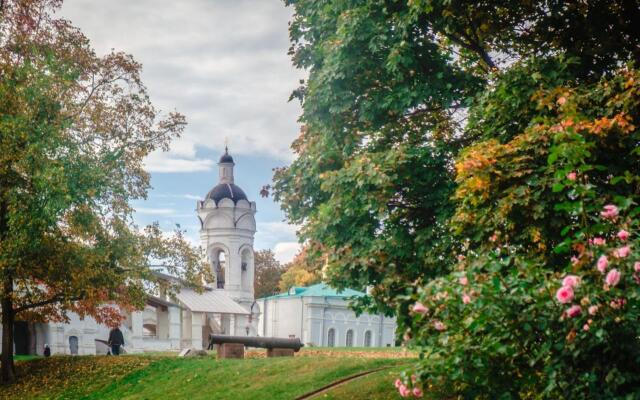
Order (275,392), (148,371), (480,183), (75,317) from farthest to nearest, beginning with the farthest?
(75,317), (148,371), (275,392), (480,183)

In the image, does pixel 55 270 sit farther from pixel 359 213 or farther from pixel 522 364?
pixel 522 364

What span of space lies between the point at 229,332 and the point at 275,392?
4334 centimetres

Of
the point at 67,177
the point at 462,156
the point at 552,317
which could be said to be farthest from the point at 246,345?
the point at 552,317

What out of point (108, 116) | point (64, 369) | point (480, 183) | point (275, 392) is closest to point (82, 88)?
point (108, 116)

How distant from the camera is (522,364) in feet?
27.3

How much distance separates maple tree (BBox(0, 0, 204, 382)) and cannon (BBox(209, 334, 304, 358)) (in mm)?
3266

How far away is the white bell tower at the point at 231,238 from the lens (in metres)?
69.1

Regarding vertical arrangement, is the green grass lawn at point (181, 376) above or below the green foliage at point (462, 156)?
below

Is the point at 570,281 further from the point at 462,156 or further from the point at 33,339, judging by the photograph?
the point at 33,339

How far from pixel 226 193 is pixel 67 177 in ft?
161

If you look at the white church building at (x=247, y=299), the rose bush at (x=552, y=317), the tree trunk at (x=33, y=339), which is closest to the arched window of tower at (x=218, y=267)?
the white church building at (x=247, y=299)

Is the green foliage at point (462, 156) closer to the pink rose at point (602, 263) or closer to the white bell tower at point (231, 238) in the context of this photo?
the pink rose at point (602, 263)

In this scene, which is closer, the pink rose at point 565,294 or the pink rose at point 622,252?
the pink rose at point 565,294

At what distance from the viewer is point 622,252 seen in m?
7.20
